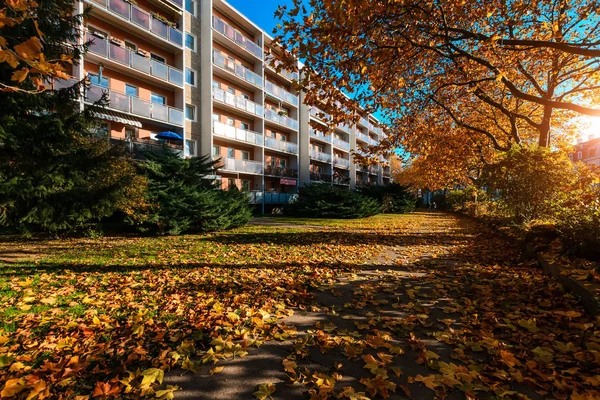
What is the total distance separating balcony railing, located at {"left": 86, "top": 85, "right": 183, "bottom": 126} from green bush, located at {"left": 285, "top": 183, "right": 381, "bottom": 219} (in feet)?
31.3

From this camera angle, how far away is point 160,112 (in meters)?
17.3

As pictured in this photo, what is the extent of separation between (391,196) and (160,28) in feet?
83.9

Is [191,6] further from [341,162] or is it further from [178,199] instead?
[341,162]

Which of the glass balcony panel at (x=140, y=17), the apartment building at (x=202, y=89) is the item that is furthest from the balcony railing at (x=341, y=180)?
the glass balcony panel at (x=140, y=17)

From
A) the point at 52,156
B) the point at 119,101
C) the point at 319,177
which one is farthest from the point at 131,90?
the point at 319,177

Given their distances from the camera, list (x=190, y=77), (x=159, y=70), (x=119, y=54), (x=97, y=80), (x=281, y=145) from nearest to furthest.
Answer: (x=97, y=80), (x=119, y=54), (x=159, y=70), (x=190, y=77), (x=281, y=145)

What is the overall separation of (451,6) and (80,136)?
33.3 feet

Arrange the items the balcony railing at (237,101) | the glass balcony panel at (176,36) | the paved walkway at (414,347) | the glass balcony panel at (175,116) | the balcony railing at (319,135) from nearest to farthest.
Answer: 1. the paved walkway at (414,347)
2. the glass balcony panel at (175,116)
3. the glass balcony panel at (176,36)
4. the balcony railing at (237,101)
5. the balcony railing at (319,135)

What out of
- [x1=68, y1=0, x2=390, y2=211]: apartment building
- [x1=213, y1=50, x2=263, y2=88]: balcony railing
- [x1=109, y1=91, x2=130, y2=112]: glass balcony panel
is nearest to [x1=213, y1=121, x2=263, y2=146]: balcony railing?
[x1=68, y1=0, x2=390, y2=211]: apartment building

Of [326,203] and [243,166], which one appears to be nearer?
[326,203]

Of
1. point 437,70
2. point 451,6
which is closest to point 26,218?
point 451,6

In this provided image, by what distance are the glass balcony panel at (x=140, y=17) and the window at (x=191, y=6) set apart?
4552 millimetres

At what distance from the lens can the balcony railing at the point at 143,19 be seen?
15.5 meters

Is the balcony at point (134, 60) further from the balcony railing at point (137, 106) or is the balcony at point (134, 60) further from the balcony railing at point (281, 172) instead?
the balcony railing at point (281, 172)
